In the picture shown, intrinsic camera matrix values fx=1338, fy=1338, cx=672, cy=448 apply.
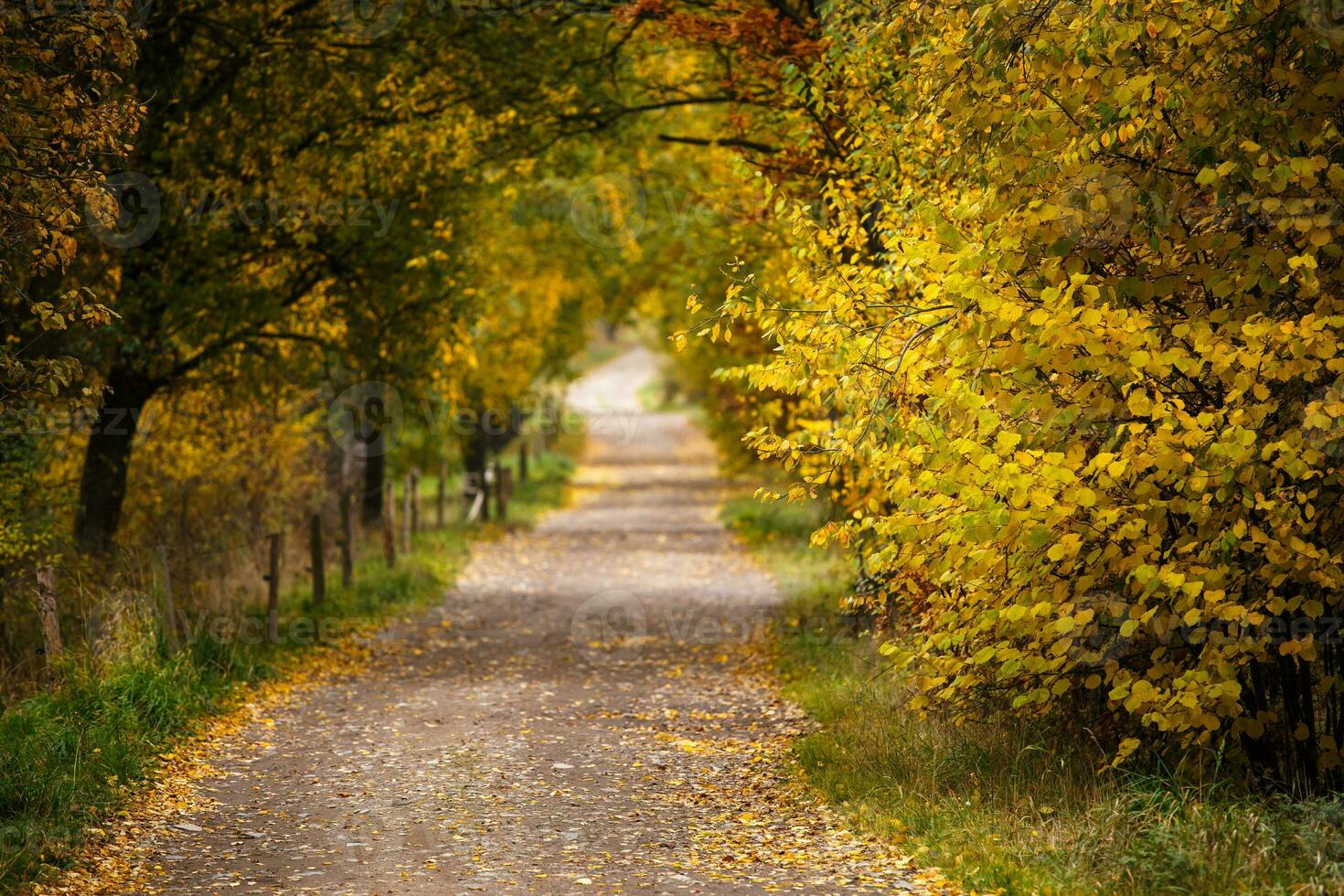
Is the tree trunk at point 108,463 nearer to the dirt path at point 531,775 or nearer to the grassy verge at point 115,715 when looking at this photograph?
the grassy verge at point 115,715

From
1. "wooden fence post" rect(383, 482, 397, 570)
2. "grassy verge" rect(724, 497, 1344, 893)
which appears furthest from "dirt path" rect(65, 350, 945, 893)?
"wooden fence post" rect(383, 482, 397, 570)

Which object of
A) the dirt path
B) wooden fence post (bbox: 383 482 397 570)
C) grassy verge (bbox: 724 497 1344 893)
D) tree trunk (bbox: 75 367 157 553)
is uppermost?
tree trunk (bbox: 75 367 157 553)

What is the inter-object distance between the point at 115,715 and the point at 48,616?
3.73ft

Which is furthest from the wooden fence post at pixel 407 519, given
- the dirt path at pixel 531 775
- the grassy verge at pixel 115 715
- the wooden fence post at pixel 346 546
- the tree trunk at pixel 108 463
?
the tree trunk at pixel 108 463

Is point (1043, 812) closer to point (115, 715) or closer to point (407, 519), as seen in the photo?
point (115, 715)

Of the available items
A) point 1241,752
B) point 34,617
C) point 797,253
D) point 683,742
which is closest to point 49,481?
point 34,617

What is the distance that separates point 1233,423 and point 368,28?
1149cm

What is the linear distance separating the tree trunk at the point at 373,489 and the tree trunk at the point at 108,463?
8.11 metres

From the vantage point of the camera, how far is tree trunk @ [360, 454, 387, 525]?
2238 cm

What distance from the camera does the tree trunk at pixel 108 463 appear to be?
13719 mm

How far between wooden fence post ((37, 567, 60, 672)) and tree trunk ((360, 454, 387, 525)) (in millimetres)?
12265

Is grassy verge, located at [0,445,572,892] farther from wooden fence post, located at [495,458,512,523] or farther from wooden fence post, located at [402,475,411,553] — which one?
wooden fence post, located at [495,458,512,523]

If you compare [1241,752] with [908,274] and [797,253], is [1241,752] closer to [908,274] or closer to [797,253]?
[908,274]

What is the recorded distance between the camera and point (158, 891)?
662 cm
